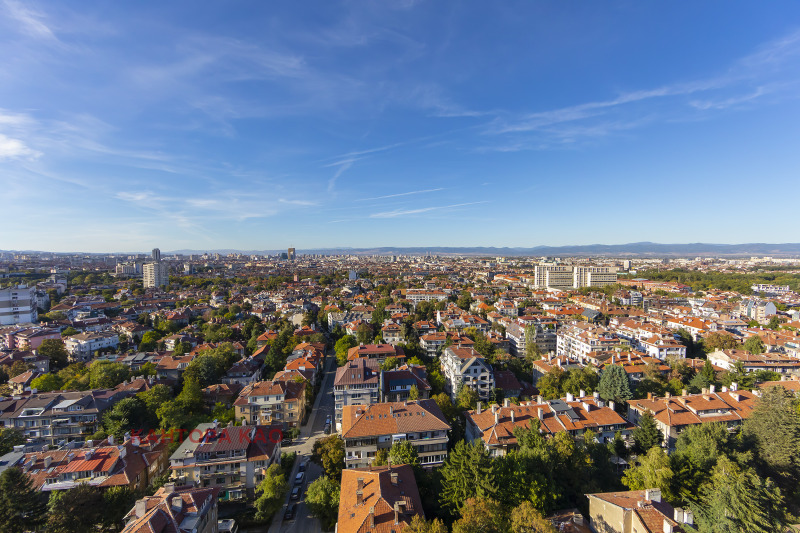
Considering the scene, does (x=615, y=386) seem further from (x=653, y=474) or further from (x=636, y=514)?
(x=636, y=514)

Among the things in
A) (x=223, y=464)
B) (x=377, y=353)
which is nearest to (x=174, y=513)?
(x=223, y=464)

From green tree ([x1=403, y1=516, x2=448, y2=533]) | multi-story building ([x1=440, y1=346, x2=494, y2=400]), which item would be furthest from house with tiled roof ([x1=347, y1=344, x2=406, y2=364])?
green tree ([x1=403, y1=516, x2=448, y2=533])

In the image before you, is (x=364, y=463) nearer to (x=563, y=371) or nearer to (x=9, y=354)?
(x=563, y=371)

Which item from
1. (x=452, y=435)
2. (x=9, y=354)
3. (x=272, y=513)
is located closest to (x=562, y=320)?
(x=452, y=435)

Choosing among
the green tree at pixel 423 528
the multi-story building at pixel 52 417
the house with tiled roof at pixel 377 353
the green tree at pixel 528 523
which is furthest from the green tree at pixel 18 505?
the house with tiled roof at pixel 377 353

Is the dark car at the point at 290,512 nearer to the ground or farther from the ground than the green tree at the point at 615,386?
nearer to the ground

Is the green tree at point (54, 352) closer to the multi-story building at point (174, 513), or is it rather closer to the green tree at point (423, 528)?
the multi-story building at point (174, 513)
